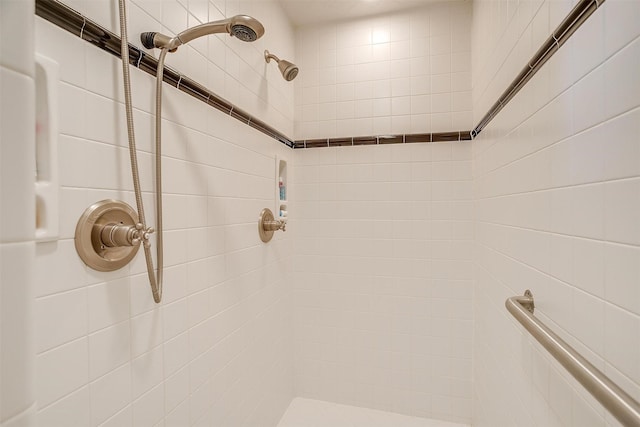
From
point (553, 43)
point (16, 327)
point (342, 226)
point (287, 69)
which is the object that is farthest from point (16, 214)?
point (342, 226)

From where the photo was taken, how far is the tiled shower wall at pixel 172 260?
2.09ft

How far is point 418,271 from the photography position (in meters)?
1.81

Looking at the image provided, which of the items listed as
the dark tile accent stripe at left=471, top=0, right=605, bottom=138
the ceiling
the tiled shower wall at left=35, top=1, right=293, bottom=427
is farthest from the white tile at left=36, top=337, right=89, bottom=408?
the ceiling

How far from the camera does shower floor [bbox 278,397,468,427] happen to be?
5.72 ft

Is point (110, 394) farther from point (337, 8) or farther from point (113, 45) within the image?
point (337, 8)

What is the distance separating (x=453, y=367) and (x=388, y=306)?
49 centimetres

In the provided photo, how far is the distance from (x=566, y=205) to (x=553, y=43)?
411mm

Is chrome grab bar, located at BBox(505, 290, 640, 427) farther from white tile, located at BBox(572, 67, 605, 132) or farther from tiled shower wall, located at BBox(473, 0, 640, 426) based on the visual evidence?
white tile, located at BBox(572, 67, 605, 132)

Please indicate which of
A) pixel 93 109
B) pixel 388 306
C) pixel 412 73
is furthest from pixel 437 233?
pixel 93 109

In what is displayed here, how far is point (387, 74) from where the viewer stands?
184cm

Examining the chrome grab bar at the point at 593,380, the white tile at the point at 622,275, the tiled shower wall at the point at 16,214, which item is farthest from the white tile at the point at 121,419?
the white tile at the point at 622,275

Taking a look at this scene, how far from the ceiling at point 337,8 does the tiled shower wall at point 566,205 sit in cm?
66

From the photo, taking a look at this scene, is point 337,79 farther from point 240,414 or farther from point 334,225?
point 240,414

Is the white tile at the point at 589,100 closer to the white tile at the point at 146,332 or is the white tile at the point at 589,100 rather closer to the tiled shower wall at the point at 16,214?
the tiled shower wall at the point at 16,214
